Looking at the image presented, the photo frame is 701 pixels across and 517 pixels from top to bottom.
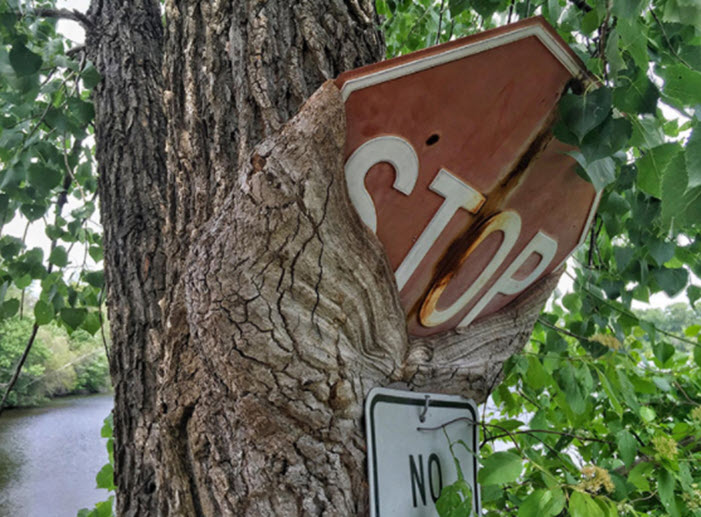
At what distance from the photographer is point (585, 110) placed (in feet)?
1.84

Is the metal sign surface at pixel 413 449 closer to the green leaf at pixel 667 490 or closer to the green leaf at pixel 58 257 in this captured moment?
the green leaf at pixel 667 490

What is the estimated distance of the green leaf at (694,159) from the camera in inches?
13.4

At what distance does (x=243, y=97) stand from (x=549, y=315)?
3.62 feet

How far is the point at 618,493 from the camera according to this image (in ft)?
2.94

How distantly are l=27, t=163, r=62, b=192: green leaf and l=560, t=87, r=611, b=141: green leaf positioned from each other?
1.08 meters

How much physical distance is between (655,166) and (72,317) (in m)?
1.35

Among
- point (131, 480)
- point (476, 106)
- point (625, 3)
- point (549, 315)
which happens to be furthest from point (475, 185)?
point (549, 315)

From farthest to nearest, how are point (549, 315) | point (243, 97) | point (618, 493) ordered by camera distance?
Answer: point (549, 315) → point (618, 493) → point (243, 97)

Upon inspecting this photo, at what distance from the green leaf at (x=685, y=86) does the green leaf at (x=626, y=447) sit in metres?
0.66

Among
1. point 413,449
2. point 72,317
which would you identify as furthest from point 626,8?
point 72,317

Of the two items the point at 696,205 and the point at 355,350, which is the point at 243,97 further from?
the point at 696,205

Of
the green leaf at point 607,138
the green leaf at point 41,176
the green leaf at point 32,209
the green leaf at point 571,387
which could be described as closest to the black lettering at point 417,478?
the green leaf at point 571,387

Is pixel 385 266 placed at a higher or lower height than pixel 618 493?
higher

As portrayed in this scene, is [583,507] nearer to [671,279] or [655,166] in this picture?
[655,166]
